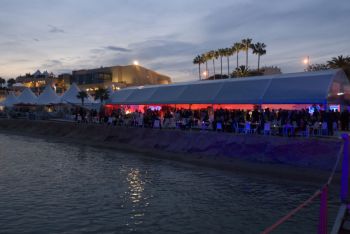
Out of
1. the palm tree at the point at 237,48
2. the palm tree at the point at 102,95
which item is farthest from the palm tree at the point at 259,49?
the palm tree at the point at 102,95

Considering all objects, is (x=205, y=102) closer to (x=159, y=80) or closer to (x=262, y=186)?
(x=262, y=186)

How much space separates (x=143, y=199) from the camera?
582 inches

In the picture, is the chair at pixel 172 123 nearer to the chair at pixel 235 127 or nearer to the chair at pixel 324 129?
the chair at pixel 235 127

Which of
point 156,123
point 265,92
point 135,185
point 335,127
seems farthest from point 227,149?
point 156,123

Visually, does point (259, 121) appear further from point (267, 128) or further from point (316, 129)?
point (316, 129)

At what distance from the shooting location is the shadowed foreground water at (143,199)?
11.5 metres

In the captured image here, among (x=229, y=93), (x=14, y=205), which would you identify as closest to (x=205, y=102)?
(x=229, y=93)

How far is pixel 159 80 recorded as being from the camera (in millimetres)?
77562

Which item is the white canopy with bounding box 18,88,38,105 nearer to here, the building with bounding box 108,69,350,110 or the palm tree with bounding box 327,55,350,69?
the building with bounding box 108,69,350,110

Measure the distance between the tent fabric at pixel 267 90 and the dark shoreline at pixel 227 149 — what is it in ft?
16.3

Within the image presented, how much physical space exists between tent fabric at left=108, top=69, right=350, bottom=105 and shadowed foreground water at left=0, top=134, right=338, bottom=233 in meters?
8.73

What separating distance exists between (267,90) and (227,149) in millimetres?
6953

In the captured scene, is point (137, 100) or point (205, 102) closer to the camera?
point (205, 102)

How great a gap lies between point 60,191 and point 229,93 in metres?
18.6
